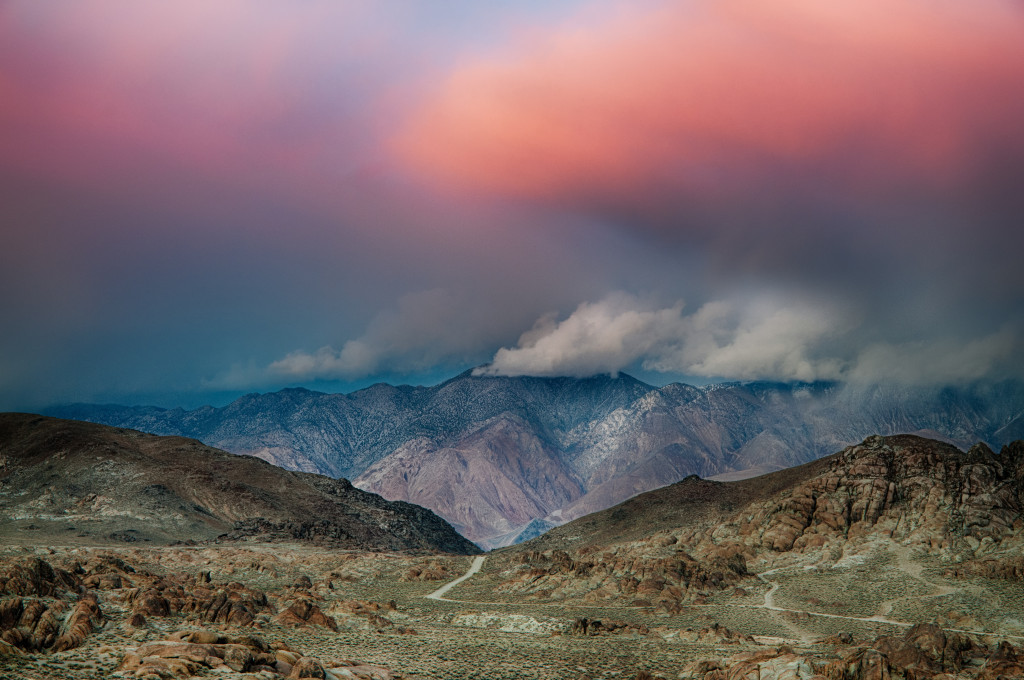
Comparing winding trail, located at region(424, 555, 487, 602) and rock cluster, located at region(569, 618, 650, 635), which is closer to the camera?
rock cluster, located at region(569, 618, 650, 635)

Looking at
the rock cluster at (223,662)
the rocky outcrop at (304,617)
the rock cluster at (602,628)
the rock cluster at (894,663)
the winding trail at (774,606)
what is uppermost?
the rock cluster at (223,662)

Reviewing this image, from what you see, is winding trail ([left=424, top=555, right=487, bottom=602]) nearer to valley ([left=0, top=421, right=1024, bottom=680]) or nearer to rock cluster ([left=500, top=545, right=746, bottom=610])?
valley ([left=0, top=421, right=1024, bottom=680])

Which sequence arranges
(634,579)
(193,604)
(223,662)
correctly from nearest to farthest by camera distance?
(223,662) → (193,604) → (634,579)

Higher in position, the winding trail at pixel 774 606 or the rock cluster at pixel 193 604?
the rock cluster at pixel 193 604

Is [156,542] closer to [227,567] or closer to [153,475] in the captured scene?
[153,475]

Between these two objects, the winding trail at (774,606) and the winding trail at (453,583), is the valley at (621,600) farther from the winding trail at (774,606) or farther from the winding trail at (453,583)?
the winding trail at (453,583)

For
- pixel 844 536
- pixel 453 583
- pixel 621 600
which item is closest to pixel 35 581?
pixel 621 600

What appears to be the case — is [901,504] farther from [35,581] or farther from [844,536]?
[35,581]

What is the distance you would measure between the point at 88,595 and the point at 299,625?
16.1 metres

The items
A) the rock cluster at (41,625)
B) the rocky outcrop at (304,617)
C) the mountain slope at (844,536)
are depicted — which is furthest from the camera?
the mountain slope at (844,536)

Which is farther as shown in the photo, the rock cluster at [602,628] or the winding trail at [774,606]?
the rock cluster at [602,628]

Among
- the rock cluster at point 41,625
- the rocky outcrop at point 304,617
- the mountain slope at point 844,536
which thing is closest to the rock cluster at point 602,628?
the mountain slope at point 844,536

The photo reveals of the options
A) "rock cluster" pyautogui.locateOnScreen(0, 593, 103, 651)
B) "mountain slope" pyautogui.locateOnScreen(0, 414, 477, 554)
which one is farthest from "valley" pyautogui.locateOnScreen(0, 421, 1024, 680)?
"mountain slope" pyautogui.locateOnScreen(0, 414, 477, 554)

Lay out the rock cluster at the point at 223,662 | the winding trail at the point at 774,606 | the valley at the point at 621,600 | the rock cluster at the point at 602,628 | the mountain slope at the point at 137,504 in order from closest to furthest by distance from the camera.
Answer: the rock cluster at the point at 223,662
the valley at the point at 621,600
the winding trail at the point at 774,606
the rock cluster at the point at 602,628
the mountain slope at the point at 137,504
